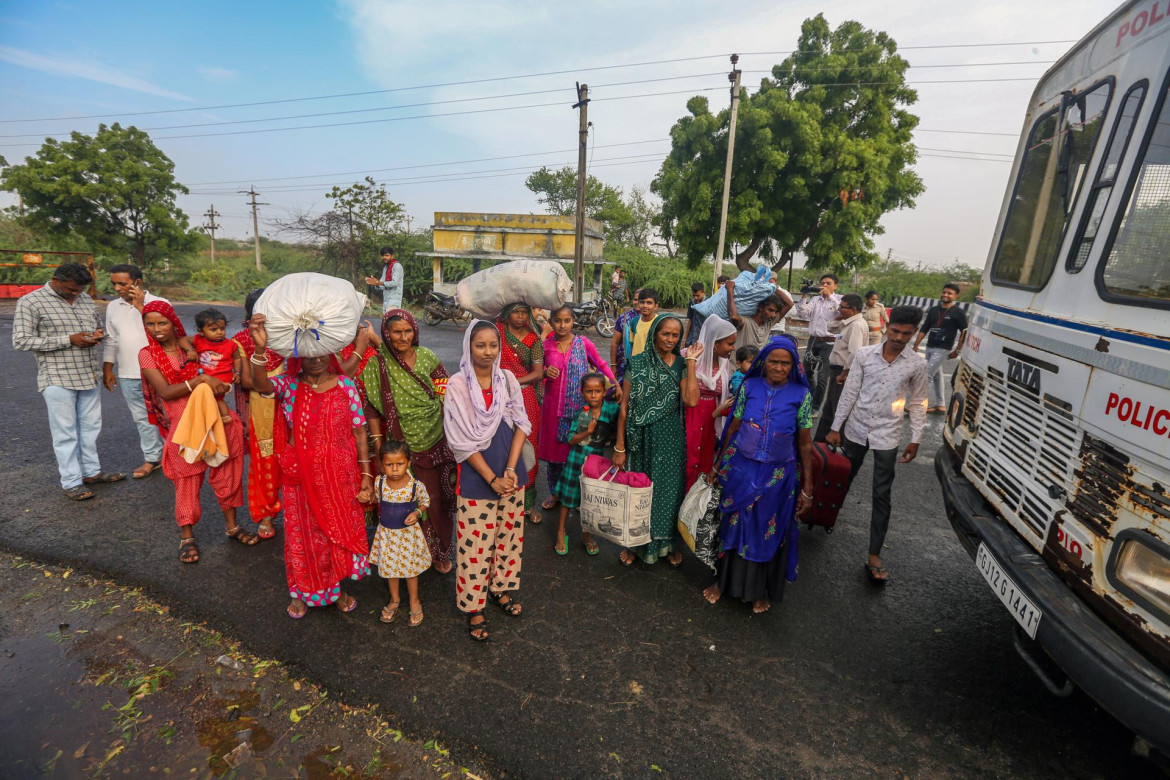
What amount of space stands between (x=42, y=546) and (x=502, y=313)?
3.42 meters

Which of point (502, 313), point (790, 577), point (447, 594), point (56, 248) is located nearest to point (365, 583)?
point (447, 594)

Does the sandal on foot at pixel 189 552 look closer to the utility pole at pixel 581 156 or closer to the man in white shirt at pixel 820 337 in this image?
the man in white shirt at pixel 820 337

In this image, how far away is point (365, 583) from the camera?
340 cm

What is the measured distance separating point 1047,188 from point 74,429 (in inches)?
270

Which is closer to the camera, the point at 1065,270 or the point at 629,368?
the point at 1065,270

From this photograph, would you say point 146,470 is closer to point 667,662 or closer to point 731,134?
point 667,662

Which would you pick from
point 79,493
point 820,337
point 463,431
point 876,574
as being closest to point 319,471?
point 463,431

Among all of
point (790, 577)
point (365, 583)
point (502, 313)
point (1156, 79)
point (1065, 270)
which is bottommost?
point (365, 583)

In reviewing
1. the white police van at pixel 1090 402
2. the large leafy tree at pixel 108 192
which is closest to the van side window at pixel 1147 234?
the white police van at pixel 1090 402

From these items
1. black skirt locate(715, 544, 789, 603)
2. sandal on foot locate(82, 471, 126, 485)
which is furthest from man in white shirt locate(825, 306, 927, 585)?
sandal on foot locate(82, 471, 126, 485)

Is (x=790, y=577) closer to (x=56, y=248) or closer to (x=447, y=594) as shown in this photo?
(x=447, y=594)

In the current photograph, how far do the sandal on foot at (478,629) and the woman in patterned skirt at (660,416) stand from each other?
4.02ft

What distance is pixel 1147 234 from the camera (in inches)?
82.0

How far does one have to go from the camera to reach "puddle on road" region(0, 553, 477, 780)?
213cm
